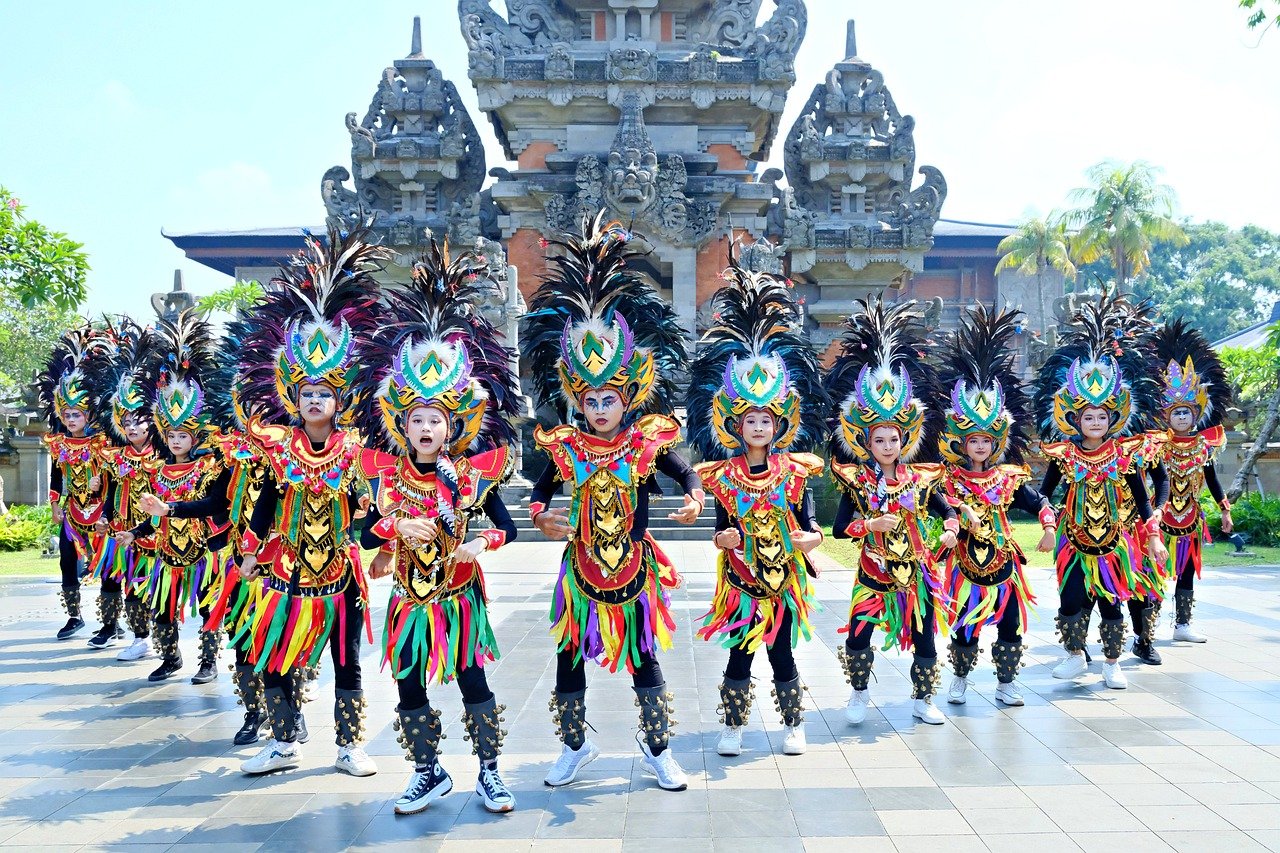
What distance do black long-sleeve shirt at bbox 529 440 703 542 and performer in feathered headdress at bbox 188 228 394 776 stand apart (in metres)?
0.89

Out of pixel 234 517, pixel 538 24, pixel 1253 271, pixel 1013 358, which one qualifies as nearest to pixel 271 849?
pixel 234 517

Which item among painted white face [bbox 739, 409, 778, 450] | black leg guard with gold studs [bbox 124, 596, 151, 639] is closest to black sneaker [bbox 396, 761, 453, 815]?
painted white face [bbox 739, 409, 778, 450]

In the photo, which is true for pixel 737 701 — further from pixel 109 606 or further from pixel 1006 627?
pixel 109 606

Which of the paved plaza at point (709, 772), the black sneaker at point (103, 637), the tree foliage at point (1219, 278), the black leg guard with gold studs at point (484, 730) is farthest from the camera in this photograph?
the tree foliage at point (1219, 278)

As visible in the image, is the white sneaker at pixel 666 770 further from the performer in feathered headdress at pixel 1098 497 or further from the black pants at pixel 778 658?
the performer in feathered headdress at pixel 1098 497

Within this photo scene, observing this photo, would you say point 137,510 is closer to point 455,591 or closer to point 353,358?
point 353,358

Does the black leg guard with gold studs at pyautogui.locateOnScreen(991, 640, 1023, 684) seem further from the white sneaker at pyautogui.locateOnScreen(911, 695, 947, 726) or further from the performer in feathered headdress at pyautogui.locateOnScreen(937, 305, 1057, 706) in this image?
the white sneaker at pyautogui.locateOnScreen(911, 695, 947, 726)

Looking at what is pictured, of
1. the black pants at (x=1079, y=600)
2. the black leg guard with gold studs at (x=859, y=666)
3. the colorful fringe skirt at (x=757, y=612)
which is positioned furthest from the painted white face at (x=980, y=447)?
the colorful fringe skirt at (x=757, y=612)

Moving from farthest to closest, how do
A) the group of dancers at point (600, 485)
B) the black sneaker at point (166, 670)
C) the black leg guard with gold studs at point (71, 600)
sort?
the black leg guard with gold studs at point (71, 600) < the black sneaker at point (166, 670) < the group of dancers at point (600, 485)

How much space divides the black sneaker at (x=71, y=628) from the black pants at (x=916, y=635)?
22.2ft

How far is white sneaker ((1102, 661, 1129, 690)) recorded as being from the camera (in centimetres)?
678

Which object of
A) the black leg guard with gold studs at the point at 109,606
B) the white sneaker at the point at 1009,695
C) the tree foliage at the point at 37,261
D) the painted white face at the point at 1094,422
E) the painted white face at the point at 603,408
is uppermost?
the tree foliage at the point at 37,261

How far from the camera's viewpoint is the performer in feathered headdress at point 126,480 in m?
7.64

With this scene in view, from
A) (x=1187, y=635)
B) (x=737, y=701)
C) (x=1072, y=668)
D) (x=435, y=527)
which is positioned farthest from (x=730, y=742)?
(x=1187, y=635)
